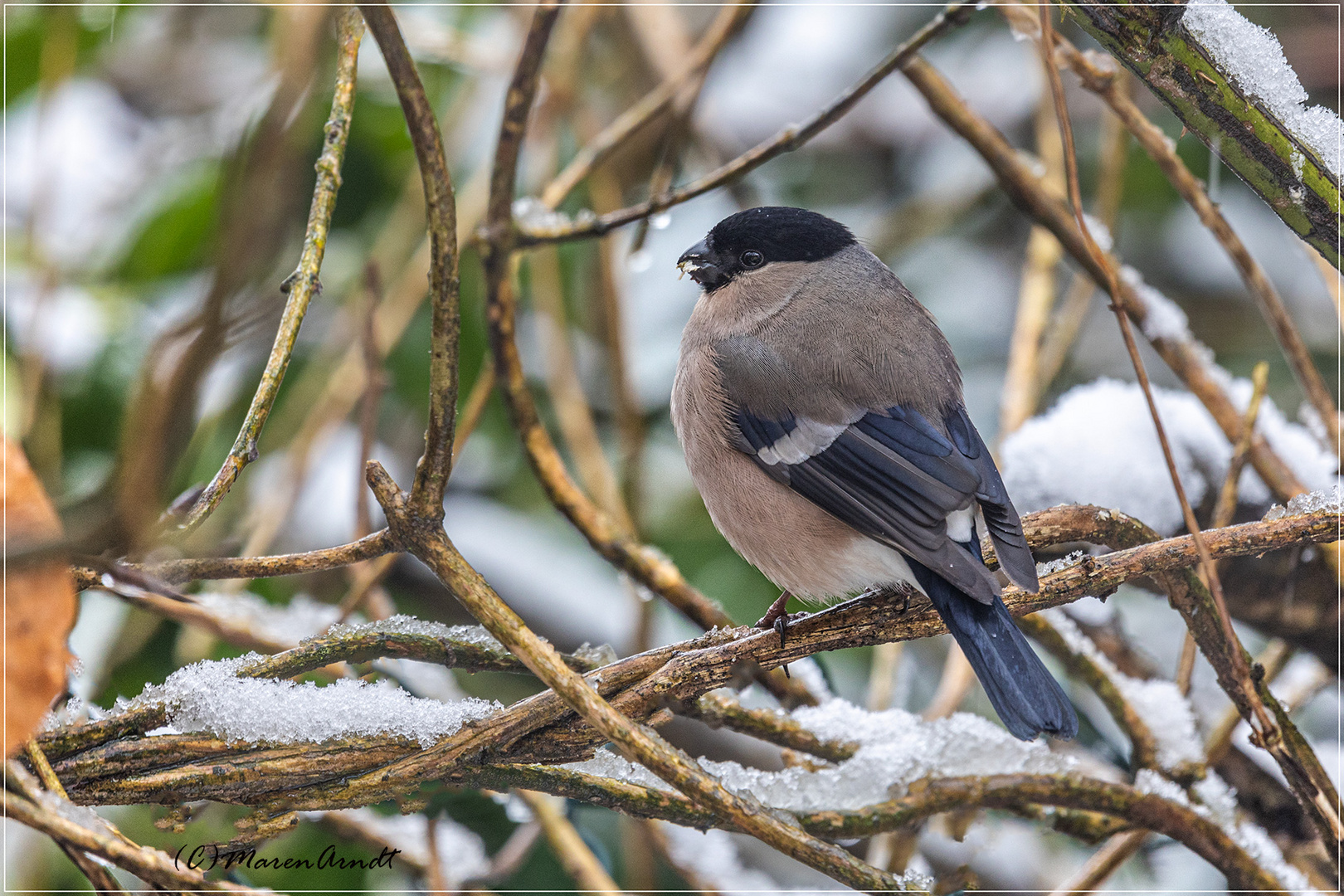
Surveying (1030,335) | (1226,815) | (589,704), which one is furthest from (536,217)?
(1226,815)

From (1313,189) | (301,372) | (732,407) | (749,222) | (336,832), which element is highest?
(301,372)

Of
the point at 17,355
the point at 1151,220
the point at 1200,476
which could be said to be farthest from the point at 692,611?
the point at 1151,220

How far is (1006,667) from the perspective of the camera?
1344 millimetres

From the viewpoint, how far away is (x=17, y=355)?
1.99 meters

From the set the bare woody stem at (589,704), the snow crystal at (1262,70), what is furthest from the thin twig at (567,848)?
the snow crystal at (1262,70)

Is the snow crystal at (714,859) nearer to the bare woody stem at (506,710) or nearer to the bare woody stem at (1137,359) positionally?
the bare woody stem at (506,710)

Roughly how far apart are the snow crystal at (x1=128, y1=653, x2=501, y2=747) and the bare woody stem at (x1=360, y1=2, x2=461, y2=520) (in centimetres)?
25

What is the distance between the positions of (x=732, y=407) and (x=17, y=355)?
1.28 m

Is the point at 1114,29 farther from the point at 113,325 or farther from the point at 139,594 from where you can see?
the point at 113,325

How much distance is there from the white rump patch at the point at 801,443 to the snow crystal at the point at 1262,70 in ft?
2.43

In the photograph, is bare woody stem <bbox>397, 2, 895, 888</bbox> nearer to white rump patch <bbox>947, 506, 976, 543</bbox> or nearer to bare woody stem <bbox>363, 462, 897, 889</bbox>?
bare woody stem <bbox>363, 462, 897, 889</bbox>

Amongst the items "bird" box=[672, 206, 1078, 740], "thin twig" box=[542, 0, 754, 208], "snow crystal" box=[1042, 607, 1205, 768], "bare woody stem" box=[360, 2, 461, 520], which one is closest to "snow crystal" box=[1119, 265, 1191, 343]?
"bird" box=[672, 206, 1078, 740]

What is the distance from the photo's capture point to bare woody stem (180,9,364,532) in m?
1.05

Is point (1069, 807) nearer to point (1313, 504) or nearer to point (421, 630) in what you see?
point (1313, 504)
